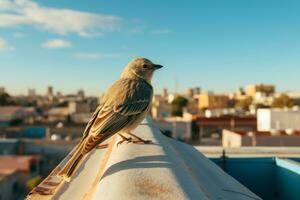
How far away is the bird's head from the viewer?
14.3 feet

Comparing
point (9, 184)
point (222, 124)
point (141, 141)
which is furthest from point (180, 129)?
point (141, 141)

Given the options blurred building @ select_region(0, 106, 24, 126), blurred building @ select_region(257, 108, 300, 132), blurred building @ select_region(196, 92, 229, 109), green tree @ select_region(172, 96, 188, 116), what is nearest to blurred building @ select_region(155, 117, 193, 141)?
blurred building @ select_region(257, 108, 300, 132)

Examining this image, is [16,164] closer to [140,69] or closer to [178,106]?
[140,69]

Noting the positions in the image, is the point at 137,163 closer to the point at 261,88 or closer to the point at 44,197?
the point at 44,197

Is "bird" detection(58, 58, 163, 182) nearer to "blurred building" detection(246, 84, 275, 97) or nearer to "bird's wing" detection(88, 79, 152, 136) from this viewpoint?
"bird's wing" detection(88, 79, 152, 136)

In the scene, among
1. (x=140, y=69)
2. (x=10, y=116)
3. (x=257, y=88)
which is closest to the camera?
(x=140, y=69)

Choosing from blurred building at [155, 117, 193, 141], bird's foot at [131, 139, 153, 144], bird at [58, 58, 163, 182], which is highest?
bird at [58, 58, 163, 182]

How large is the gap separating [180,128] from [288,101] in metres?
24.5

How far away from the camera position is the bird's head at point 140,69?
4359mm

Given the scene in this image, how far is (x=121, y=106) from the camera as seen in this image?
3773mm

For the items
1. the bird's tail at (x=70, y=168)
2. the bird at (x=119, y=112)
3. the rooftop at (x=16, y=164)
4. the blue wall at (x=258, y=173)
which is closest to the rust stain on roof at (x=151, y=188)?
the bird's tail at (x=70, y=168)

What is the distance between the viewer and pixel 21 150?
3225 centimetres

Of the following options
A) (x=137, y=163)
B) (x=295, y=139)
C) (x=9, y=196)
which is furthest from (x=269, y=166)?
(x=9, y=196)

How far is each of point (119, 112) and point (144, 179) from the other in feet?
4.66
